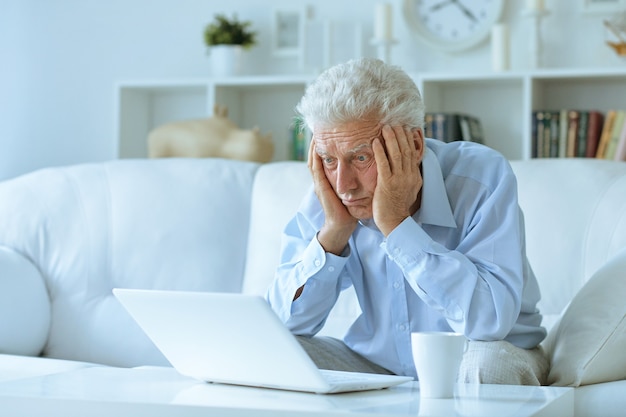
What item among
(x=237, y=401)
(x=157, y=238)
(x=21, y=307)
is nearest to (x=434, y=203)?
(x=237, y=401)

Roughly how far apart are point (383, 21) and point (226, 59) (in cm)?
60

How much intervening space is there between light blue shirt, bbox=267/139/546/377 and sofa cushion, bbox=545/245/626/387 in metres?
0.07

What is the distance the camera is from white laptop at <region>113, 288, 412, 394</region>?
1.26 metres

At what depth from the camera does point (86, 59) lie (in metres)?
3.95

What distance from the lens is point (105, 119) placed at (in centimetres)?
390

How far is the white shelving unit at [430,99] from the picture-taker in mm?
3338

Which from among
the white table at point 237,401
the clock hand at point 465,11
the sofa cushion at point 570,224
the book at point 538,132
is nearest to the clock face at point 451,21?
the clock hand at point 465,11

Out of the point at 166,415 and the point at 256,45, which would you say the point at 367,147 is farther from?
the point at 256,45

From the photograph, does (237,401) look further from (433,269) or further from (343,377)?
(433,269)

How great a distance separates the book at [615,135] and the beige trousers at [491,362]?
1.48m

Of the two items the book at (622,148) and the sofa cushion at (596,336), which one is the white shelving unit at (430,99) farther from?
the sofa cushion at (596,336)

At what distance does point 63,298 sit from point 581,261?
1280 millimetres

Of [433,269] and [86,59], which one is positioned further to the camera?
[86,59]

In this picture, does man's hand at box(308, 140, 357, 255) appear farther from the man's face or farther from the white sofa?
the white sofa
